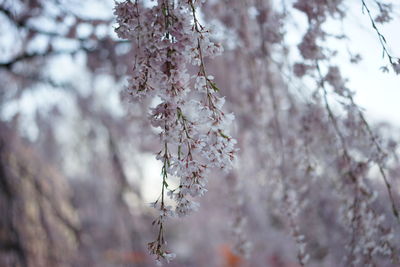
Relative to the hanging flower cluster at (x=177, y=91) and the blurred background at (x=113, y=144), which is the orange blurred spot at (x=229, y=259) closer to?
the blurred background at (x=113, y=144)

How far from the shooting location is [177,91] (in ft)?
2.65

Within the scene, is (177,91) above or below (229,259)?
below

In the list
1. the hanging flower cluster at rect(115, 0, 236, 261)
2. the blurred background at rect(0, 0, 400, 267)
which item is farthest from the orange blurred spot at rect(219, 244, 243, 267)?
the hanging flower cluster at rect(115, 0, 236, 261)

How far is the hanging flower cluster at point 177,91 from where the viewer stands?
0.79m

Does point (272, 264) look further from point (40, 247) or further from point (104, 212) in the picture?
point (40, 247)

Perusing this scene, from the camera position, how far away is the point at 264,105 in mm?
2434

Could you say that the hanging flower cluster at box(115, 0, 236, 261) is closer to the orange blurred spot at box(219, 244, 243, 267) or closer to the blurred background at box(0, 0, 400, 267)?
the blurred background at box(0, 0, 400, 267)

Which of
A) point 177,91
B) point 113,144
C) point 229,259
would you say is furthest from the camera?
point 229,259

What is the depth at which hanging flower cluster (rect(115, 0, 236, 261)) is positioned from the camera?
794mm

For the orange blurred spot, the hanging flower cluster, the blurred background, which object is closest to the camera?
the hanging flower cluster

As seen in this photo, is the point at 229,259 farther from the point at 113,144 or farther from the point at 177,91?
the point at 177,91

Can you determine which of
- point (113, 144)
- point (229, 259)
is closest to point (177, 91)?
point (113, 144)

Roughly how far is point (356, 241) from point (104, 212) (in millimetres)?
5224

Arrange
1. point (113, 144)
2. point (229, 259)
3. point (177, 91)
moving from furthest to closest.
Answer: point (229, 259), point (113, 144), point (177, 91)
